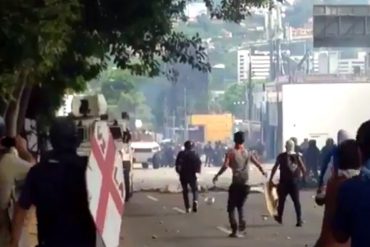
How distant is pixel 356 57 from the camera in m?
135

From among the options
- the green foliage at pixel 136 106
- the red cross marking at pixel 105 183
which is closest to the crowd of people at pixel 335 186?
the red cross marking at pixel 105 183

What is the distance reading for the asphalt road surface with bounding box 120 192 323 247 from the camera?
20094mm

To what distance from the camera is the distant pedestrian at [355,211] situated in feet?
21.0

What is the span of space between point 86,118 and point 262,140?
4421 cm

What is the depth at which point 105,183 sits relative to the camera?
24.6ft

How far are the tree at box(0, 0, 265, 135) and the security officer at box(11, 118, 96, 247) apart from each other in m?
10.1

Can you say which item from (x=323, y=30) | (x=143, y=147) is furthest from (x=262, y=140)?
(x=323, y=30)

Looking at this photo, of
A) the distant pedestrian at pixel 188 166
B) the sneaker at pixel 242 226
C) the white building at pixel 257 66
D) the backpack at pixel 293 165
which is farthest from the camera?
the white building at pixel 257 66

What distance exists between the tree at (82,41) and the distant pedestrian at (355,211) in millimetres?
11793

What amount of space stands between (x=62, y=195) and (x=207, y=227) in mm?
15452

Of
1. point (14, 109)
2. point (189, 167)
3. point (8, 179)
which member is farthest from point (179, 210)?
point (8, 179)

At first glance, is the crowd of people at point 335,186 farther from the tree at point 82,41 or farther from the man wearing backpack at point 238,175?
the tree at point 82,41

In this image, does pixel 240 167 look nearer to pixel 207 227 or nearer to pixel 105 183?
pixel 207 227

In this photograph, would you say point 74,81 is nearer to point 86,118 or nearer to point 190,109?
point 86,118
